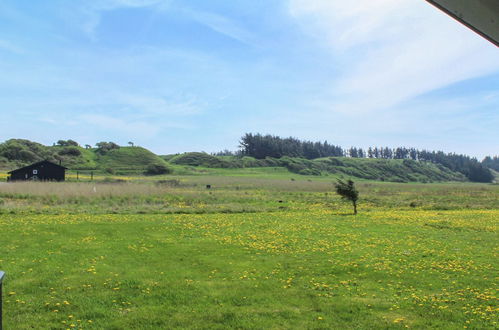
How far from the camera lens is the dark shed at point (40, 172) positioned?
6944cm

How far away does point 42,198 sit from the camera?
36094 mm

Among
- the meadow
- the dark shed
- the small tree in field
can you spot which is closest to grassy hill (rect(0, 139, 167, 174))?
the dark shed

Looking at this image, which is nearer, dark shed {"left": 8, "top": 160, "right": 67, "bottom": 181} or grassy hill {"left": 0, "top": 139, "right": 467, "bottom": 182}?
dark shed {"left": 8, "top": 160, "right": 67, "bottom": 181}

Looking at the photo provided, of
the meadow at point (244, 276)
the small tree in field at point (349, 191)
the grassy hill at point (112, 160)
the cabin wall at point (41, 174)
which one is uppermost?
the grassy hill at point (112, 160)

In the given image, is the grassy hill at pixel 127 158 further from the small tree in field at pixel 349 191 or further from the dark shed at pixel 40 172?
the small tree in field at pixel 349 191

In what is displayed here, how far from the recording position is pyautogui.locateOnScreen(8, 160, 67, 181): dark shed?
228 feet

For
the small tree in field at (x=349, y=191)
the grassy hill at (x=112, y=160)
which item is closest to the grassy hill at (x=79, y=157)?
the grassy hill at (x=112, y=160)

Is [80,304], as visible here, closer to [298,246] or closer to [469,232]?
[298,246]

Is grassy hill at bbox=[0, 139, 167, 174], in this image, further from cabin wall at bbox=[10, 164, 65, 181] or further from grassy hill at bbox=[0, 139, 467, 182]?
cabin wall at bbox=[10, 164, 65, 181]

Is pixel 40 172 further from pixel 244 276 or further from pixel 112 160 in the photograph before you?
pixel 112 160

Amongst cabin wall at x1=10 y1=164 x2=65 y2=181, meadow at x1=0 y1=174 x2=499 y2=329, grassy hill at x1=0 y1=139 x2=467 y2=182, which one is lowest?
meadow at x1=0 y1=174 x2=499 y2=329

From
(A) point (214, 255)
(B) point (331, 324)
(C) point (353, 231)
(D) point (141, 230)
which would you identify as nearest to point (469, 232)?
(C) point (353, 231)

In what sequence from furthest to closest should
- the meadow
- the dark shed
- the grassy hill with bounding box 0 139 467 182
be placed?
the grassy hill with bounding box 0 139 467 182
the dark shed
the meadow

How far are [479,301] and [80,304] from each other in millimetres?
9832
